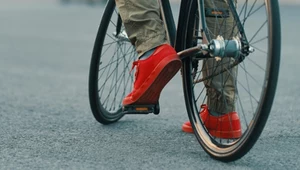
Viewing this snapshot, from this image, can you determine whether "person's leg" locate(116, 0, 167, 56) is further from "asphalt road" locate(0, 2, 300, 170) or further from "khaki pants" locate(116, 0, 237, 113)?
"asphalt road" locate(0, 2, 300, 170)

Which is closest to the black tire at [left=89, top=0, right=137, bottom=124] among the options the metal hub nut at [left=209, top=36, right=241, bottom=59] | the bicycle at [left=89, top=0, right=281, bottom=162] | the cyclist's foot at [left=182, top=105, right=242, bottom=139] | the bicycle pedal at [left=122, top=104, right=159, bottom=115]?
the bicycle at [left=89, top=0, right=281, bottom=162]

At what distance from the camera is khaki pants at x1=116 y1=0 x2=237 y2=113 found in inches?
150

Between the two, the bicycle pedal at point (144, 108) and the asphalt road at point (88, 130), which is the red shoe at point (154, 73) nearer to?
the bicycle pedal at point (144, 108)

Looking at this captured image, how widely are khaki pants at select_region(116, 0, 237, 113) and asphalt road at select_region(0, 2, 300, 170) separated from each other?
1.08 ft

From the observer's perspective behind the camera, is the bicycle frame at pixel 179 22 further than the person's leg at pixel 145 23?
No

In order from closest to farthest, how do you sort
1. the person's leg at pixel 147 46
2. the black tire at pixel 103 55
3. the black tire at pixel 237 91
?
the black tire at pixel 237 91, the person's leg at pixel 147 46, the black tire at pixel 103 55

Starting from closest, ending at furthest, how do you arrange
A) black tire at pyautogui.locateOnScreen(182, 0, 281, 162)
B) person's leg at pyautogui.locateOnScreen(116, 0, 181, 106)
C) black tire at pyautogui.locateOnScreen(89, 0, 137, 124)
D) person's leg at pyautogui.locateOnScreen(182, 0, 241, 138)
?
black tire at pyautogui.locateOnScreen(182, 0, 281, 162) → person's leg at pyautogui.locateOnScreen(116, 0, 181, 106) → person's leg at pyautogui.locateOnScreen(182, 0, 241, 138) → black tire at pyautogui.locateOnScreen(89, 0, 137, 124)

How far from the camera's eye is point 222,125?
404cm

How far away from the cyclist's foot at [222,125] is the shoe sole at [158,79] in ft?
1.04

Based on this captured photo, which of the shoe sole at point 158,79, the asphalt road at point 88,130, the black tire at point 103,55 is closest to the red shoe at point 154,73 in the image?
the shoe sole at point 158,79

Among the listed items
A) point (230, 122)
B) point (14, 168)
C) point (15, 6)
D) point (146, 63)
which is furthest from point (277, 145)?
point (15, 6)

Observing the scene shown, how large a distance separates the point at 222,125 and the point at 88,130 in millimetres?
780

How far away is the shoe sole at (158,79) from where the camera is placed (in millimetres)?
3639

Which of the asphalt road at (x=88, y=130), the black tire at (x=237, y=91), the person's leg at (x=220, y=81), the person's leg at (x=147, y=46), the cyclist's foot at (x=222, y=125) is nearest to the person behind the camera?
the black tire at (x=237, y=91)
